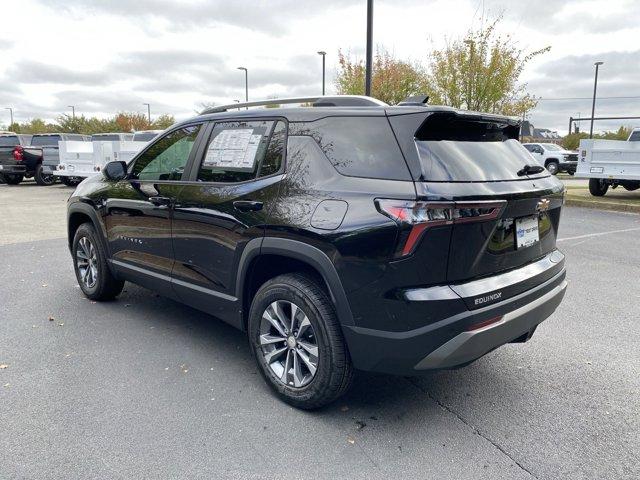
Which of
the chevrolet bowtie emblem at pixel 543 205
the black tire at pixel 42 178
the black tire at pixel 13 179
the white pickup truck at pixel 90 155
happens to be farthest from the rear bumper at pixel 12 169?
the chevrolet bowtie emblem at pixel 543 205

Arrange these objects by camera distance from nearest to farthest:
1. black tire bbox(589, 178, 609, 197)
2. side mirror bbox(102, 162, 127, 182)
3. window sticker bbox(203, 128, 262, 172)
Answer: window sticker bbox(203, 128, 262, 172), side mirror bbox(102, 162, 127, 182), black tire bbox(589, 178, 609, 197)

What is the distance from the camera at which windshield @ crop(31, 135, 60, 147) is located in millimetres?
21297

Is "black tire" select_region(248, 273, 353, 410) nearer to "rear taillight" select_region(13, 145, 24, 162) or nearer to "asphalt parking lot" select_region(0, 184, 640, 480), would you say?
"asphalt parking lot" select_region(0, 184, 640, 480)

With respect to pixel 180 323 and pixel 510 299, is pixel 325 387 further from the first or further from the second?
pixel 180 323

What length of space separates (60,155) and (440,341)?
17.5 metres

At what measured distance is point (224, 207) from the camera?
3.31 meters

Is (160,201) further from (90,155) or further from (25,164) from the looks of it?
(25,164)

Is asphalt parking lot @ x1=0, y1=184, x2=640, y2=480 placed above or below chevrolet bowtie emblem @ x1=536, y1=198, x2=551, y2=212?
below

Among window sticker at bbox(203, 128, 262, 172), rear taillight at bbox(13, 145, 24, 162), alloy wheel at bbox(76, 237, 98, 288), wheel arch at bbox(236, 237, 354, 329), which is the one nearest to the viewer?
wheel arch at bbox(236, 237, 354, 329)

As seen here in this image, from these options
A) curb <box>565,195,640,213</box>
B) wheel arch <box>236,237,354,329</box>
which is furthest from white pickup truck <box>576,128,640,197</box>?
wheel arch <box>236,237,354,329</box>

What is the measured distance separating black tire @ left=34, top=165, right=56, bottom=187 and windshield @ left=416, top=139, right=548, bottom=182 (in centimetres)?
1995

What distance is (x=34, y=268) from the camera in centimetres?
630

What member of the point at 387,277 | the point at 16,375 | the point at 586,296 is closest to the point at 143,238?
the point at 16,375

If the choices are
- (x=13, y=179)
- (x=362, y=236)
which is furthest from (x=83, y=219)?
(x=13, y=179)
